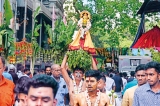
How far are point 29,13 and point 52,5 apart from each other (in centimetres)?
1032

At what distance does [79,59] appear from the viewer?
10.9m

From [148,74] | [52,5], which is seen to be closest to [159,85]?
[148,74]

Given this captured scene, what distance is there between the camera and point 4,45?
58.4 feet

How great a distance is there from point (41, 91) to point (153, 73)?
3.65 m

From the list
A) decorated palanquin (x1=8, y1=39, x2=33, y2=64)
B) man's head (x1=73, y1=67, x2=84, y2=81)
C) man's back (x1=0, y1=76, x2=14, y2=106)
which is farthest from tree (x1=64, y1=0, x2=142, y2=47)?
man's back (x1=0, y1=76, x2=14, y2=106)

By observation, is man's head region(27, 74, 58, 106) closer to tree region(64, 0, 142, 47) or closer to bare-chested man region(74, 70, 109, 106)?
bare-chested man region(74, 70, 109, 106)

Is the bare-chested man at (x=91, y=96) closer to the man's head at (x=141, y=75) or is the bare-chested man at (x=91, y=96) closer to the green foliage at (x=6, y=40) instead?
the man's head at (x=141, y=75)

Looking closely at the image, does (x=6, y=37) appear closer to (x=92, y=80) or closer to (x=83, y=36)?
(x=83, y=36)

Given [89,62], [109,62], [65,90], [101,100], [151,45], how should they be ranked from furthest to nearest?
1. [109,62]
2. [151,45]
3. [89,62]
4. [65,90]
5. [101,100]

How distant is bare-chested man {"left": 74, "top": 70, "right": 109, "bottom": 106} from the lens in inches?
275

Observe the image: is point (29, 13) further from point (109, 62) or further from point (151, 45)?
point (151, 45)

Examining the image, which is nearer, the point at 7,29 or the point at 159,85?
the point at 159,85

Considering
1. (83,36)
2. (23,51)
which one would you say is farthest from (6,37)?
(23,51)

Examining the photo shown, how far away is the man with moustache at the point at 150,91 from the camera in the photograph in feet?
23.8
